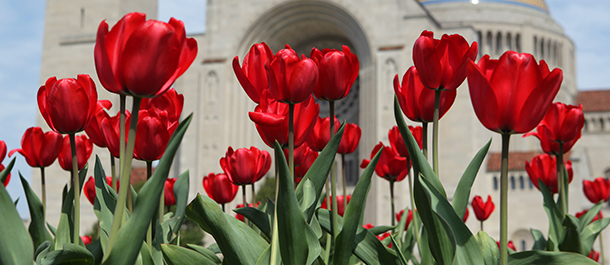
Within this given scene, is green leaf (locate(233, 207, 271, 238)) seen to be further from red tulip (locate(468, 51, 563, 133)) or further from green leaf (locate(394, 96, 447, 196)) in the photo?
red tulip (locate(468, 51, 563, 133))

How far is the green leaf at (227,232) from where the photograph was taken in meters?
1.93

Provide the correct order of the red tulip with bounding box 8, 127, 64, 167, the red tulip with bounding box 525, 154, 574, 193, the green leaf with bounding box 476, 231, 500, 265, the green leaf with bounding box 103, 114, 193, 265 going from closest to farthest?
the green leaf with bounding box 103, 114, 193, 265
the green leaf with bounding box 476, 231, 500, 265
the red tulip with bounding box 8, 127, 64, 167
the red tulip with bounding box 525, 154, 574, 193

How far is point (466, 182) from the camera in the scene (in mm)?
1946

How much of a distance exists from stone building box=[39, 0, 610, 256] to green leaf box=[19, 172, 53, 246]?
2003 centimetres

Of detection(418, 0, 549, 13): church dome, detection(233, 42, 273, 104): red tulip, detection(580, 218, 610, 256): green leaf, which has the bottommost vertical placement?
detection(580, 218, 610, 256): green leaf

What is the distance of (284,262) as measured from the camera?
6.35ft

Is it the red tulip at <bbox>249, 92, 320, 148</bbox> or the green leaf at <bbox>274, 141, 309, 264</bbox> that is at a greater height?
the red tulip at <bbox>249, 92, 320, 148</bbox>

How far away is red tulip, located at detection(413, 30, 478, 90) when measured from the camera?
2045 millimetres

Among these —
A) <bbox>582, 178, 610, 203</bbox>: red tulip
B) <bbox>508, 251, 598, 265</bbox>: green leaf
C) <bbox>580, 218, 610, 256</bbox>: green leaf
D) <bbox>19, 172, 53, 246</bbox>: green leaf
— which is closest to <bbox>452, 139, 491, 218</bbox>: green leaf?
<bbox>508, 251, 598, 265</bbox>: green leaf

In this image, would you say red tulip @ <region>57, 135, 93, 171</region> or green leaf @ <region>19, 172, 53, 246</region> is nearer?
green leaf @ <region>19, 172, 53, 246</region>

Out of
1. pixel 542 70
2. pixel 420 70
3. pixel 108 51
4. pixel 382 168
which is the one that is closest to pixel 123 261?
pixel 108 51

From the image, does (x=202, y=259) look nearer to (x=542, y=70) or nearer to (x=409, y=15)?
(x=542, y=70)

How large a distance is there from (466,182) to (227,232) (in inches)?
31.5

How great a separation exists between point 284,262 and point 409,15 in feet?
74.8
